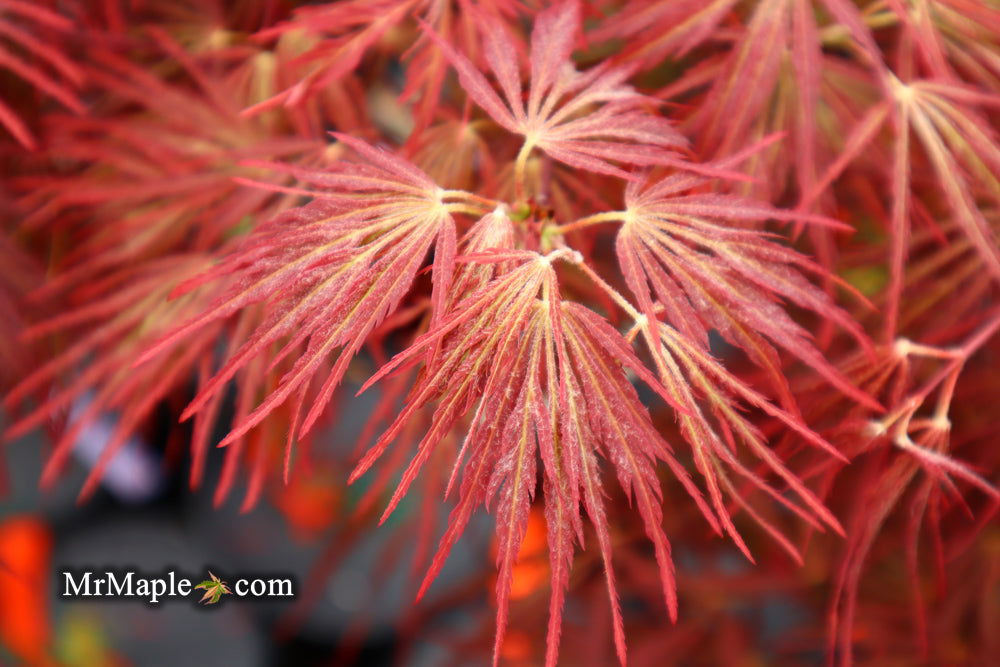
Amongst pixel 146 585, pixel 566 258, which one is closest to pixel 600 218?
pixel 566 258

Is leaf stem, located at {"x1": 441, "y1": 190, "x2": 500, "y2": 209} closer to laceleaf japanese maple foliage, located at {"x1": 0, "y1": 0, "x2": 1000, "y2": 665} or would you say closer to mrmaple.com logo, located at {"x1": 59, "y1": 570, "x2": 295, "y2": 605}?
laceleaf japanese maple foliage, located at {"x1": 0, "y1": 0, "x2": 1000, "y2": 665}

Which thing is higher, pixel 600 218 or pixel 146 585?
pixel 600 218

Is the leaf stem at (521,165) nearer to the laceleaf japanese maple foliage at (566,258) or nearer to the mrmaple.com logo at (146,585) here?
the laceleaf japanese maple foliage at (566,258)

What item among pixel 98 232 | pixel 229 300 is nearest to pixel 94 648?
pixel 98 232

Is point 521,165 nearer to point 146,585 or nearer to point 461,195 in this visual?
point 461,195

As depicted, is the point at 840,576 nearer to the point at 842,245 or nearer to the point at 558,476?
the point at 558,476

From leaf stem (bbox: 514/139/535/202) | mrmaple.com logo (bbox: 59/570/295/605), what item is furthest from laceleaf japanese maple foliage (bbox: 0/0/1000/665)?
mrmaple.com logo (bbox: 59/570/295/605)

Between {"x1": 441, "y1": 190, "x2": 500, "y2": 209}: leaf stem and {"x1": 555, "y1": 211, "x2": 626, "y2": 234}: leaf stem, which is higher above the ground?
{"x1": 441, "y1": 190, "x2": 500, "y2": 209}: leaf stem

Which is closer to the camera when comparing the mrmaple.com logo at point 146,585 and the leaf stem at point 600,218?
the leaf stem at point 600,218

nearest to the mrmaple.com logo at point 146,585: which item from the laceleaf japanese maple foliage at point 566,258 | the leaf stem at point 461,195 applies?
the laceleaf japanese maple foliage at point 566,258
